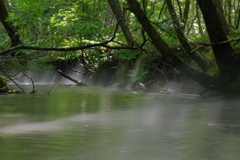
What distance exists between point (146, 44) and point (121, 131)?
7.76 metres

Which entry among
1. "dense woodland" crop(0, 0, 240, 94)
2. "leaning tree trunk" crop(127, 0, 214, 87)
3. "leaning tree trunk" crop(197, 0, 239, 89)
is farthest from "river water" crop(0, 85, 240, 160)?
"dense woodland" crop(0, 0, 240, 94)

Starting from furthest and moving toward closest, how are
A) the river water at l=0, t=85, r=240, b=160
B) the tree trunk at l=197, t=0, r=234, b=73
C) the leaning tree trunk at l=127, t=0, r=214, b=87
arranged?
the leaning tree trunk at l=127, t=0, r=214, b=87
the tree trunk at l=197, t=0, r=234, b=73
the river water at l=0, t=85, r=240, b=160

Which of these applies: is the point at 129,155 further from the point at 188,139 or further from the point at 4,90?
the point at 4,90

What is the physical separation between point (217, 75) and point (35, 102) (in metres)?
5.28

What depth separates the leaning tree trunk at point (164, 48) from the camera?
27.8ft

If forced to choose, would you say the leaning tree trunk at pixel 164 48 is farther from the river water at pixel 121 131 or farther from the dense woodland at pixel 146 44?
the river water at pixel 121 131

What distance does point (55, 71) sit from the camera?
19.4m

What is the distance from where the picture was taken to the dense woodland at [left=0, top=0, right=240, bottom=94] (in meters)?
7.79

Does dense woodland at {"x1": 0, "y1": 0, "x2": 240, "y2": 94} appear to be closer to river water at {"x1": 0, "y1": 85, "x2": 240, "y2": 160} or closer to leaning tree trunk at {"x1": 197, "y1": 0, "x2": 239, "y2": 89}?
leaning tree trunk at {"x1": 197, "y1": 0, "x2": 239, "y2": 89}

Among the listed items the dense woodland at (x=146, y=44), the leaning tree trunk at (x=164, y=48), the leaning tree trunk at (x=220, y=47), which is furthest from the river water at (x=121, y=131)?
the dense woodland at (x=146, y=44)

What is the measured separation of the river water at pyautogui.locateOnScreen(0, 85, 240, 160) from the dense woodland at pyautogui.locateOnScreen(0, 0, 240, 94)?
1096mm

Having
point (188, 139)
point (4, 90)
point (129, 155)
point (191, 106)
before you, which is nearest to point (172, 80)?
point (191, 106)

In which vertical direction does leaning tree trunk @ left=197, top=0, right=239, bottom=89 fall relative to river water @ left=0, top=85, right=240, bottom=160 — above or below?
above

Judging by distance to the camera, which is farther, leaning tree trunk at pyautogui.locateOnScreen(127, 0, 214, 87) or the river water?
leaning tree trunk at pyautogui.locateOnScreen(127, 0, 214, 87)
